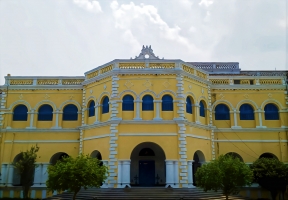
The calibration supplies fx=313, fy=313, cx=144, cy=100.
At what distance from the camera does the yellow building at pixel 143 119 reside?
21.0 m

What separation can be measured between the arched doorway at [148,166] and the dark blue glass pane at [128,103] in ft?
11.2

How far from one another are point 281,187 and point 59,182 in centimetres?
1472

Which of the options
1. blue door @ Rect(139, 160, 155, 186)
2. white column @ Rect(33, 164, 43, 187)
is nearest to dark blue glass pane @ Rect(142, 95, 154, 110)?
blue door @ Rect(139, 160, 155, 186)

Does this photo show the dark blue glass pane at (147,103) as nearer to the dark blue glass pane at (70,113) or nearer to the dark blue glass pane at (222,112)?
the dark blue glass pane at (222,112)

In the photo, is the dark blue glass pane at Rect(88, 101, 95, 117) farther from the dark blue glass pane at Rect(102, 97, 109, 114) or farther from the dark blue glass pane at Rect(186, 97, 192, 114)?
the dark blue glass pane at Rect(186, 97, 192, 114)

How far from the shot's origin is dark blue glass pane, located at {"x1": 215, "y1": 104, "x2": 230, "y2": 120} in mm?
25031

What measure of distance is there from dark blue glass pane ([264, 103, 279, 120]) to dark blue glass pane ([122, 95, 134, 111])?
36.6 ft

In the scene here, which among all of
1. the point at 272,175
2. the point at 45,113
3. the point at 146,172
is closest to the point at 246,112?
the point at 272,175

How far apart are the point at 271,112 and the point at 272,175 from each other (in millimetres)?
5952

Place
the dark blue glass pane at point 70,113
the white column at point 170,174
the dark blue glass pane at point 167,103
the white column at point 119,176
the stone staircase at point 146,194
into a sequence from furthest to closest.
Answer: the dark blue glass pane at point 70,113 → the dark blue glass pane at point 167,103 → the white column at point 170,174 → the white column at point 119,176 → the stone staircase at point 146,194

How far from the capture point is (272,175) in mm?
21000

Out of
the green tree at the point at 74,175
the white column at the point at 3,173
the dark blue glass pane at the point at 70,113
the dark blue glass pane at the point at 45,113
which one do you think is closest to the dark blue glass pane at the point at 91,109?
the dark blue glass pane at the point at 70,113

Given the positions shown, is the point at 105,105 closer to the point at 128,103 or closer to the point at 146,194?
the point at 128,103

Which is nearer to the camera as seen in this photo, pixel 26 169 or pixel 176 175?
pixel 176 175
